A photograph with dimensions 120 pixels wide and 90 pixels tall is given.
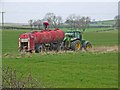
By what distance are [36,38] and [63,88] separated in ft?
53.7

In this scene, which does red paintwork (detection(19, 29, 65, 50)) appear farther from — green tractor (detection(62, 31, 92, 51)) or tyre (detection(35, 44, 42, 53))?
green tractor (detection(62, 31, 92, 51))

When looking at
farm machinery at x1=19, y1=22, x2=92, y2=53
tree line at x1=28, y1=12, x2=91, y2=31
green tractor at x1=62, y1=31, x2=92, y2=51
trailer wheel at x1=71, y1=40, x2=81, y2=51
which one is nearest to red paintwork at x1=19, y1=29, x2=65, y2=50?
farm machinery at x1=19, y1=22, x2=92, y2=53

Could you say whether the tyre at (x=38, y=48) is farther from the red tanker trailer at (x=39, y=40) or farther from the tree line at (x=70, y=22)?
the tree line at (x=70, y=22)

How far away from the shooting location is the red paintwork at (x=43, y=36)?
26.2 meters

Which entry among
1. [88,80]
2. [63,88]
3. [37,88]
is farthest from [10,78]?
[88,80]

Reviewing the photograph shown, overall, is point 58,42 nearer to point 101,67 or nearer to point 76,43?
point 76,43

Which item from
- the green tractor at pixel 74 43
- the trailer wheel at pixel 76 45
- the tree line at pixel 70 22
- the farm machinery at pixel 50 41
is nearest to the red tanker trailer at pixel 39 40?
the farm machinery at pixel 50 41

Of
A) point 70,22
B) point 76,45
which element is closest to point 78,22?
point 70,22

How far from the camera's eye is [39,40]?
1038 inches

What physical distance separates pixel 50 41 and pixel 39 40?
152 cm

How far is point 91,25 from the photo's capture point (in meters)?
99.4

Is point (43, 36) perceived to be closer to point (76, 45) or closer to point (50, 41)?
point (50, 41)

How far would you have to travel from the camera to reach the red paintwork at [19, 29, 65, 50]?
26156 millimetres

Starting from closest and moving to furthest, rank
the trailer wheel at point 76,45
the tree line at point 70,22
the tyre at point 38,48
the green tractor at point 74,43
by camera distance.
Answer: the tyre at point 38,48, the trailer wheel at point 76,45, the green tractor at point 74,43, the tree line at point 70,22
